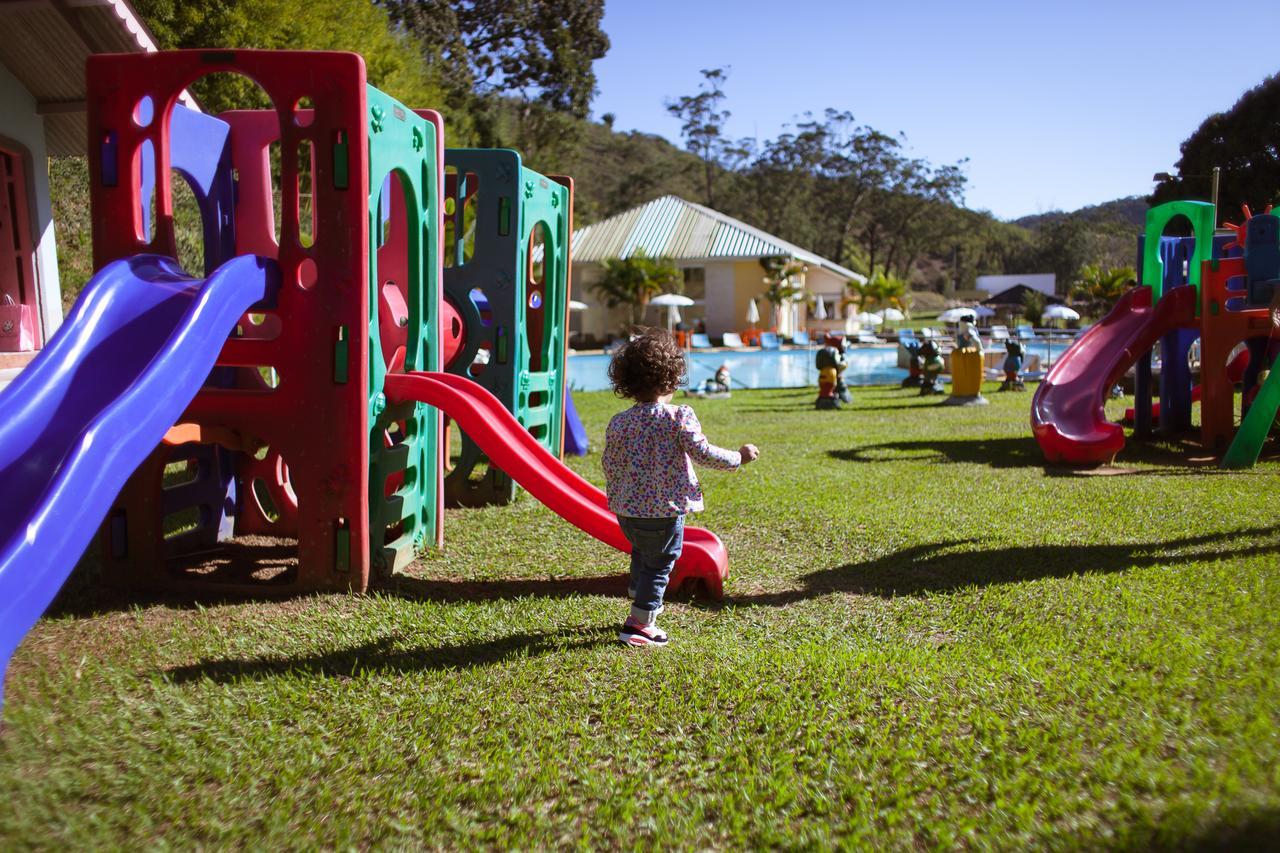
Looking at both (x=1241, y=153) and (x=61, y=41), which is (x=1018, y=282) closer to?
(x=1241, y=153)

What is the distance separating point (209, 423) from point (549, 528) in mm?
2683

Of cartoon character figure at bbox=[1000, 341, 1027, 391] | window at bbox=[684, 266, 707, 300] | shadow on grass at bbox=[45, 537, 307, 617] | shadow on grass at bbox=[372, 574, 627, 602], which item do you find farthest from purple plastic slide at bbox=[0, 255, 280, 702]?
window at bbox=[684, 266, 707, 300]

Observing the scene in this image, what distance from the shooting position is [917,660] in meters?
4.14

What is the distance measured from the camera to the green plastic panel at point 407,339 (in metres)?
5.36

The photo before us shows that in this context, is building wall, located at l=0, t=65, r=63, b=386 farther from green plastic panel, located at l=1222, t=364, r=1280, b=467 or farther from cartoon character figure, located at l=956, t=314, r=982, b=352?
cartoon character figure, located at l=956, t=314, r=982, b=352

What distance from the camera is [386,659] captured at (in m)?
4.22

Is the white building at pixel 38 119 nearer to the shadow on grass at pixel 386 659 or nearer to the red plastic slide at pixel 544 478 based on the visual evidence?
the red plastic slide at pixel 544 478

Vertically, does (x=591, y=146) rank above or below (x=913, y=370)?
above

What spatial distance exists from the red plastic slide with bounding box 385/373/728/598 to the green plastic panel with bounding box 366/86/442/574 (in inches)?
11.0

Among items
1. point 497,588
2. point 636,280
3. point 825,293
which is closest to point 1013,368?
point 497,588

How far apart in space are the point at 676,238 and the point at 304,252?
41.8 meters

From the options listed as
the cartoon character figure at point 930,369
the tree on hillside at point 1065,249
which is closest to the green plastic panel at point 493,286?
the cartoon character figure at point 930,369

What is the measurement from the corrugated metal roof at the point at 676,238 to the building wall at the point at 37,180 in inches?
1371

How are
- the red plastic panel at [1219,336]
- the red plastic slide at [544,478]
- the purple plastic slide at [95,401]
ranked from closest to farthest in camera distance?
the purple plastic slide at [95,401] < the red plastic slide at [544,478] < the red plastic panel at [1219,336]
